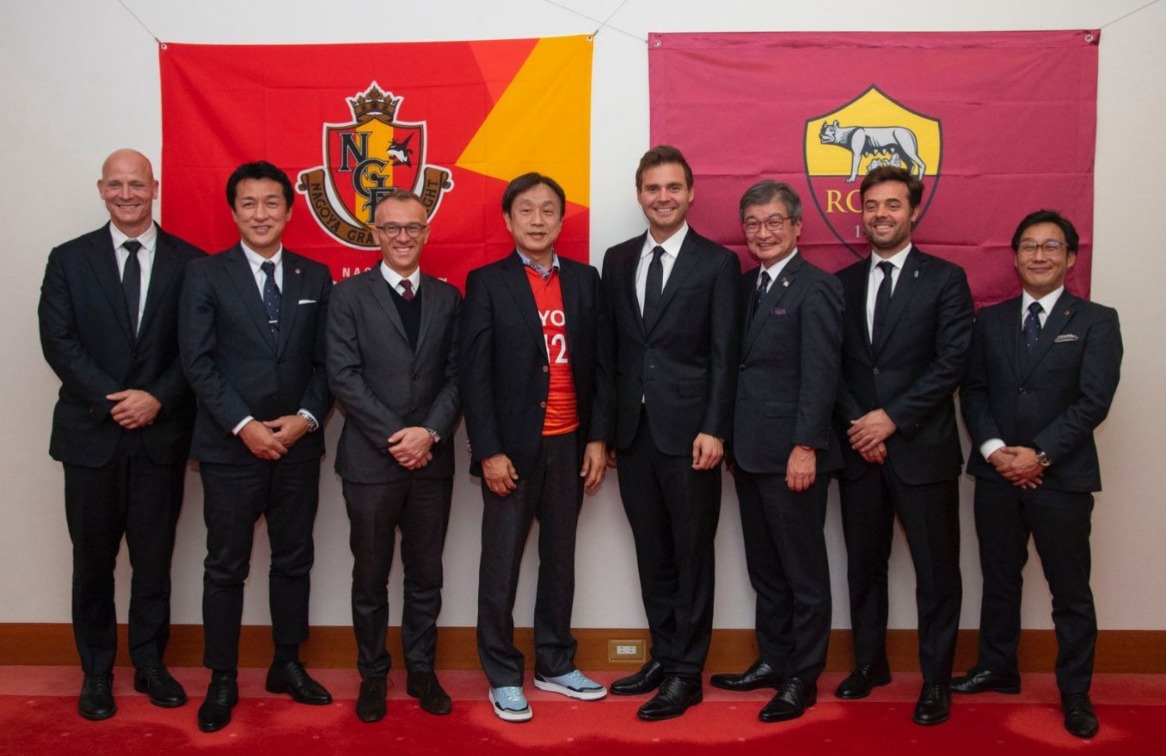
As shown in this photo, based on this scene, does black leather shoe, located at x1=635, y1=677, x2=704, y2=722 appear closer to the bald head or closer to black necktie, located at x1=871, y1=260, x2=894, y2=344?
black necktie, located at x1=871, y1=260, x2=894, y2=344

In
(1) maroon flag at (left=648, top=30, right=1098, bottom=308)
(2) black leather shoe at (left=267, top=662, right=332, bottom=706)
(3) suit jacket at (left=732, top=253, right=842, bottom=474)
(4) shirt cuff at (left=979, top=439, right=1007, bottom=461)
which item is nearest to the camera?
(3) suit jacket at (left=732, top=253, right=842, bottom=474)

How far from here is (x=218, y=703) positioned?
3068 millimetres

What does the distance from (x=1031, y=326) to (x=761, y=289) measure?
98cm

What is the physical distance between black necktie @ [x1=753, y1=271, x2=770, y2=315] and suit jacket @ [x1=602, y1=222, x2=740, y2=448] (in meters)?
0.09

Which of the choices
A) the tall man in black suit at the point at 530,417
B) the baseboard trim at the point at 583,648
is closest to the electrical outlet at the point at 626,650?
the baseboard trim at the point at 583,648

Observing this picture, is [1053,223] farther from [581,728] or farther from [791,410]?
[581,728]

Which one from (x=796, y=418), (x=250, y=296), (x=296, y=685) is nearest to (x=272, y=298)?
(x=250, y=296)

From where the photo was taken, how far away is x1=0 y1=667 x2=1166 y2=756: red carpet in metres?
2.89

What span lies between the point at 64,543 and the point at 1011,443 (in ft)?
12.4

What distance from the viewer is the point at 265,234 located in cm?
313

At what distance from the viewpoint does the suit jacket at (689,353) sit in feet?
10.1

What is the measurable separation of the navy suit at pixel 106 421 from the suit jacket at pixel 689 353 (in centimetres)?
169

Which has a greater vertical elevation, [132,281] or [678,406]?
[132,281]

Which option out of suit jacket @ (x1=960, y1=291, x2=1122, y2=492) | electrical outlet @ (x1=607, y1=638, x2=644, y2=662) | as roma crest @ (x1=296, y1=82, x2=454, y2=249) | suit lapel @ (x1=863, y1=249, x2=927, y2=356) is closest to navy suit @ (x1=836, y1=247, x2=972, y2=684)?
suit lapel @ (x1=863, y1=249, x2=927, y2=356)
